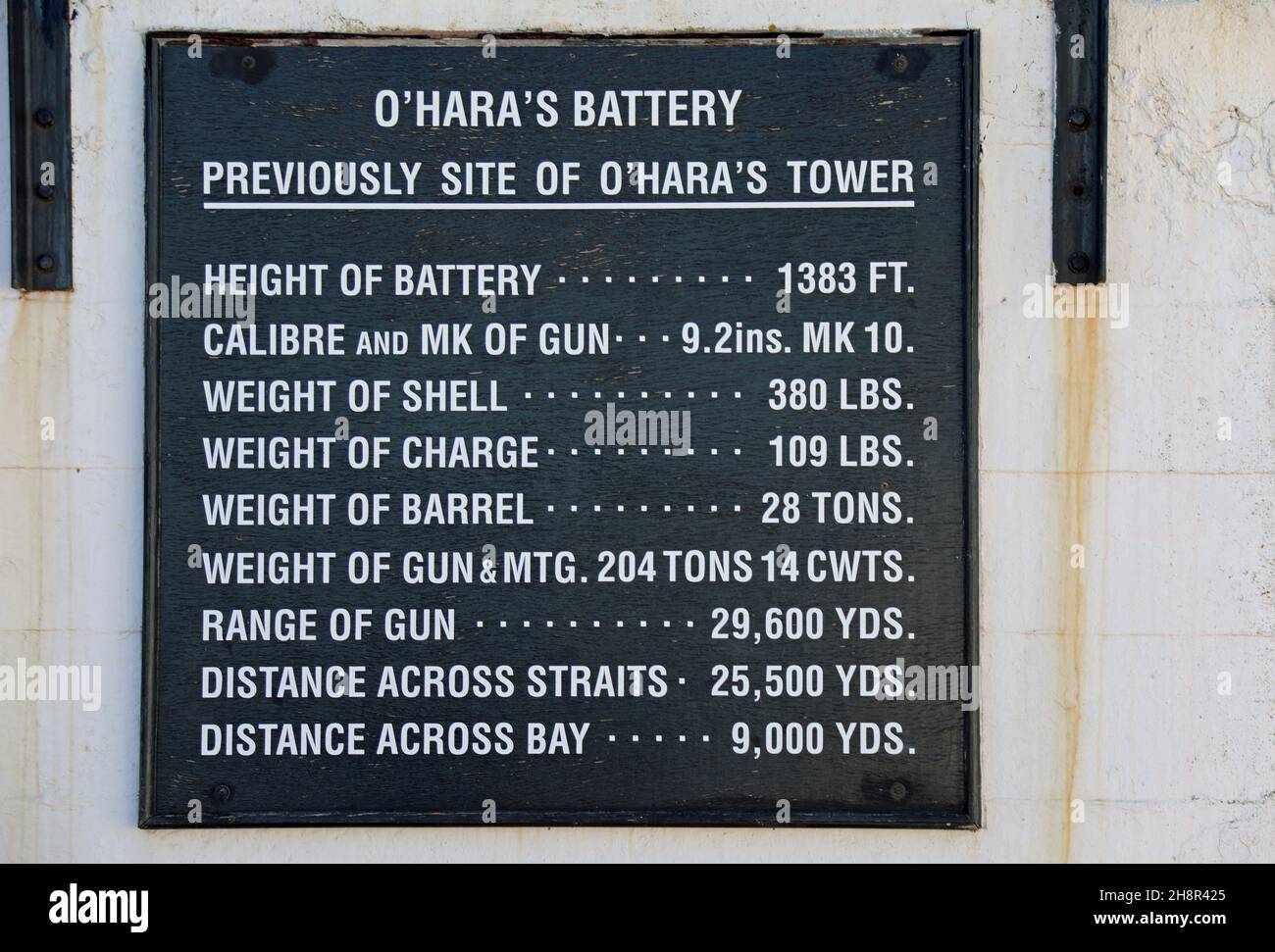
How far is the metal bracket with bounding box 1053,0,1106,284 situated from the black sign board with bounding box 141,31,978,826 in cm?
23

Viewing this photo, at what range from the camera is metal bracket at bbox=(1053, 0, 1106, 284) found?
249 cm

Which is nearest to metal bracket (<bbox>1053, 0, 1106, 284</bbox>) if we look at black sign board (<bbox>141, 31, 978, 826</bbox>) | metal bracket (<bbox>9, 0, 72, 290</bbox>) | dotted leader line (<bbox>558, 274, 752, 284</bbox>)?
black sign board (<bbox>141, 31, 978, 826</bbox>)

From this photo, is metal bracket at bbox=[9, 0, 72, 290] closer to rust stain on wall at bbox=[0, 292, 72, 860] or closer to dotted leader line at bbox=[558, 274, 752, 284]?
rust stain on wall at bbox=[0, 292, 72, 860]

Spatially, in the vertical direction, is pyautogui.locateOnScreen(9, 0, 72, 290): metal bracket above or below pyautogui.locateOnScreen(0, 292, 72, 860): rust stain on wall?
above

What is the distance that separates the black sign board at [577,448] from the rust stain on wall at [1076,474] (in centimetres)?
25

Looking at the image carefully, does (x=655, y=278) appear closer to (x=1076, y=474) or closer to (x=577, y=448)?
(x=577, y=448)

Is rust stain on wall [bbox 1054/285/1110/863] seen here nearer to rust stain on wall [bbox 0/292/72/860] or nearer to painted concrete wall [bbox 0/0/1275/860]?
painted concrete wall [bbox 0/0/1275/860]

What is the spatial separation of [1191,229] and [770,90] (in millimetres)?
1054

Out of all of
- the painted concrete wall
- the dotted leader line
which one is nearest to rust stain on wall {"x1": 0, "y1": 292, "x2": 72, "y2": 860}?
the painted concrete wall

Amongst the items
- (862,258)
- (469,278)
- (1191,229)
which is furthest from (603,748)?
(1191,229)

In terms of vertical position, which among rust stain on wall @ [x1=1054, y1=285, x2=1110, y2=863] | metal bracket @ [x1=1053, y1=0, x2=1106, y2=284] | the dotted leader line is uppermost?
metal bracket @ [x1=1053, y1=0, x2=1106, y2=284]

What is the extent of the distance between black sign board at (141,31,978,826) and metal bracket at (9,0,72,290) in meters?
0.23

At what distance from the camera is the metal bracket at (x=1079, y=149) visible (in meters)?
2.49

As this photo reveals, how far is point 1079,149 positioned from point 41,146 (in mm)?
2454
